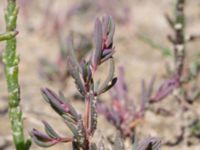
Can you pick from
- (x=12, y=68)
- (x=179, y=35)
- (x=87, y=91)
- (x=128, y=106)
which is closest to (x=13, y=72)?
(x=12, y=68)

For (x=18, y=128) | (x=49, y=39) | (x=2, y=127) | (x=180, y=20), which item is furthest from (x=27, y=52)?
(x=18, y=128)

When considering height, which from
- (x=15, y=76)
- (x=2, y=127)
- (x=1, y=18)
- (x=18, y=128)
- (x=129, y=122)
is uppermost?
(x=15, y=76)

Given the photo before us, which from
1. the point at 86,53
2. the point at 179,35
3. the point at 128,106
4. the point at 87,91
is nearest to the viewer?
the point at 87,91

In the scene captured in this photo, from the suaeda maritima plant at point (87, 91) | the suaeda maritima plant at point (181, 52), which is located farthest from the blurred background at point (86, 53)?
the suaeda maritima plant at point (87, 91)

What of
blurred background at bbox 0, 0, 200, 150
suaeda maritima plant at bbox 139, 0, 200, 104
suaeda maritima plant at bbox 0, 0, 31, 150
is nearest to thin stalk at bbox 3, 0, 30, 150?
suaeda maritima plant at bbox 0, 0, 31, 150

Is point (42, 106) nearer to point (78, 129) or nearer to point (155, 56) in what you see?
point (155, 56)

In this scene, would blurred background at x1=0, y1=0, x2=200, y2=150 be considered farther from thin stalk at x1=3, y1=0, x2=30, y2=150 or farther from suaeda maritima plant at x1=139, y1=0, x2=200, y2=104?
thin stalk at x1=3, y1=0, x2=30, y2=150

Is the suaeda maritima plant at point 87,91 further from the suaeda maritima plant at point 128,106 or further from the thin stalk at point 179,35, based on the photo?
the thin stalk at point 179,35

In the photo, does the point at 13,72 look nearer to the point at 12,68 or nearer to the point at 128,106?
the point at 12,68
